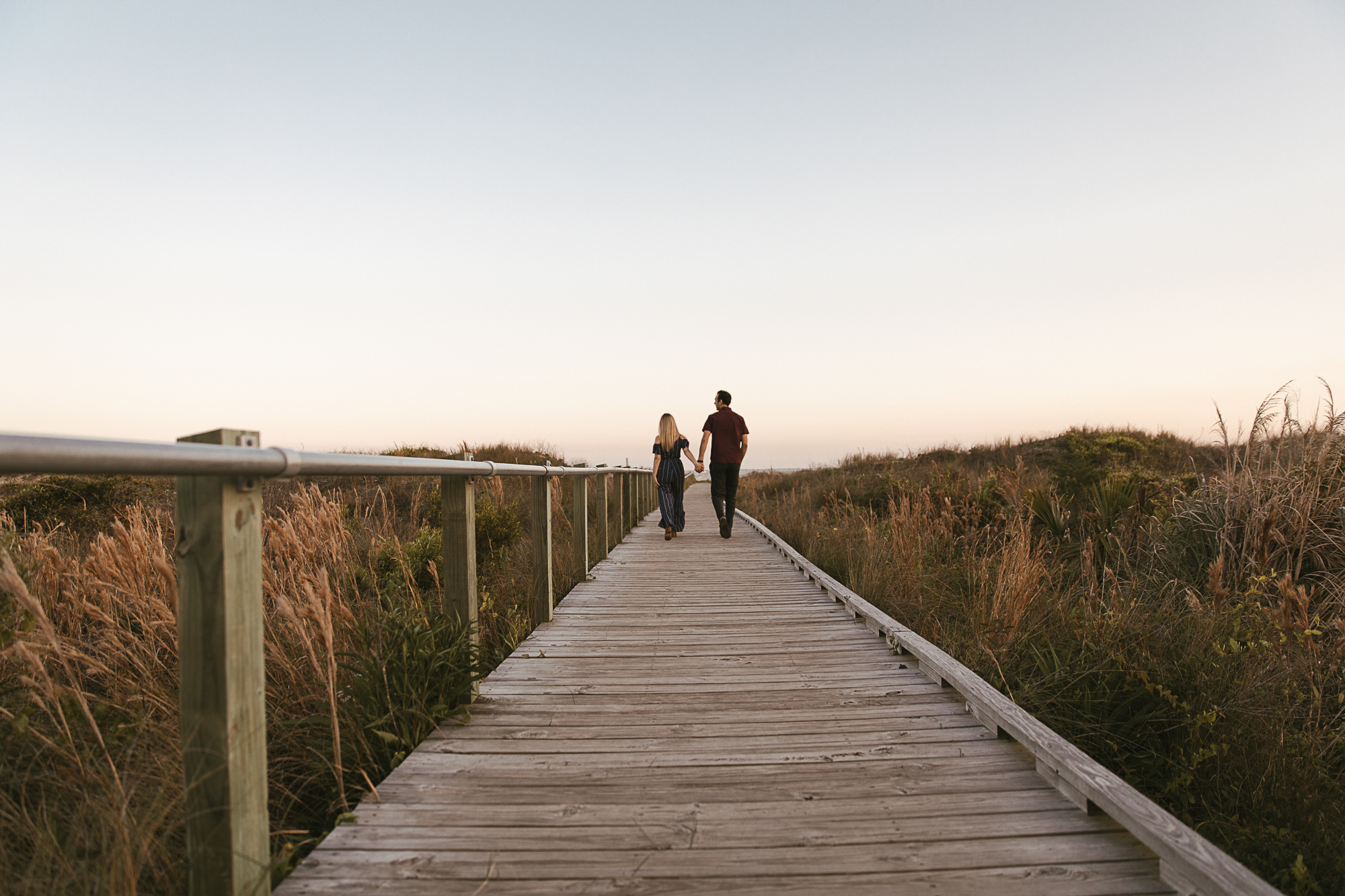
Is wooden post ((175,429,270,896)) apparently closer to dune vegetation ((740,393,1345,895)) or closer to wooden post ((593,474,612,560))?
dune vegetation ((740,393,1345,895))

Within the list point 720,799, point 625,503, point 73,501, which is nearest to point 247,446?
point 720,799

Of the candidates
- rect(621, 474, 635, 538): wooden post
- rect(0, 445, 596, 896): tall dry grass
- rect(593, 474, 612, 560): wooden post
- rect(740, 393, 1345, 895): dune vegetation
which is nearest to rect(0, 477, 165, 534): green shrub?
rect(0, 445, 596, 896): tall dry grass

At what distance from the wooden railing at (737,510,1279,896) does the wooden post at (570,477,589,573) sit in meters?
3.44

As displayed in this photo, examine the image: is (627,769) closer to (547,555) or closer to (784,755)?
(784,755)

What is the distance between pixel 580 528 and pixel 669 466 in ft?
13.4

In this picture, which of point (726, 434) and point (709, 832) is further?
point (726, 434)

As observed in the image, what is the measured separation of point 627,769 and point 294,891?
40.0 inches

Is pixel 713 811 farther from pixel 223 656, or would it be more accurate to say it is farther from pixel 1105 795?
pixel 223 656

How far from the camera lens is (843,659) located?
3465 mm

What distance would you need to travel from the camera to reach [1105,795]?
1680 mm

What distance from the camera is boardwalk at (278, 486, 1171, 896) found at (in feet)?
4.91

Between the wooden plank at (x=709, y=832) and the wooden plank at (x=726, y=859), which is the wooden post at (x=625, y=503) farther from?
the wooden plank at (x=726, y=859)

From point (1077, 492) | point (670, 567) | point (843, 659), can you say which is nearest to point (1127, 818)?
point (843, 659)

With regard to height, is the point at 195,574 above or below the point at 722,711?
above
